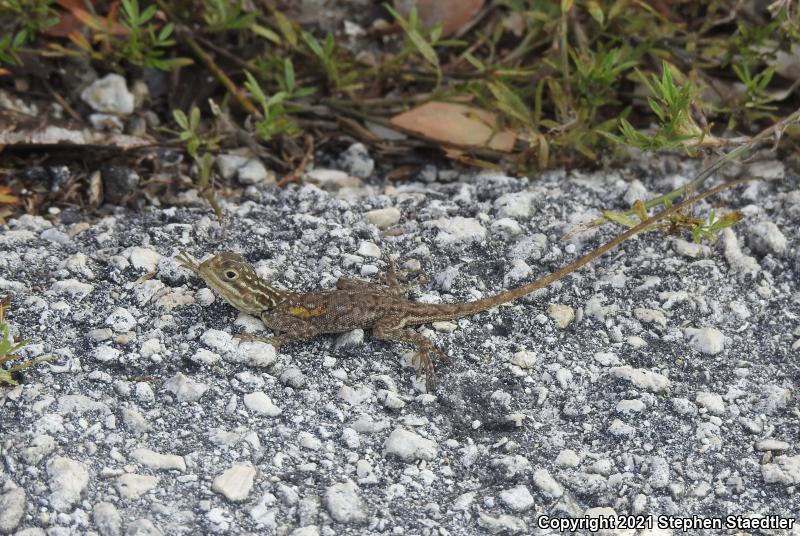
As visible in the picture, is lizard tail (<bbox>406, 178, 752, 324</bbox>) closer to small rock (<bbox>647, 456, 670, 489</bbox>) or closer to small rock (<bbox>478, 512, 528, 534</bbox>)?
small rock (<bbox>647, 456, 670, 489</bbox>)

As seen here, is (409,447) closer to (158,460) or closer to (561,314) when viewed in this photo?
(158,460)

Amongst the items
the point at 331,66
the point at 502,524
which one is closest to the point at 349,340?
the point at 502,524

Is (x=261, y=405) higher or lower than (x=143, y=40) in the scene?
lower

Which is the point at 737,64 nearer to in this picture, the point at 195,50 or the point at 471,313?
the point at 471,313

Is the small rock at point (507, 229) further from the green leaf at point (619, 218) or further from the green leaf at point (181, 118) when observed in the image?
the green leaf at point (181, 118)

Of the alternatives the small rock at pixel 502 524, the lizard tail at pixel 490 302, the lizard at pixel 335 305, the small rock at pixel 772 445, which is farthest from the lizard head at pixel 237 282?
the small rock at pixel 772 445

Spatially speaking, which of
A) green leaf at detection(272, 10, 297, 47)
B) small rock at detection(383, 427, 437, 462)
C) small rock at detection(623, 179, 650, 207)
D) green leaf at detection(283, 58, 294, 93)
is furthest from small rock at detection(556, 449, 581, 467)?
green leaf at detection(272, 10, 297, 47)
